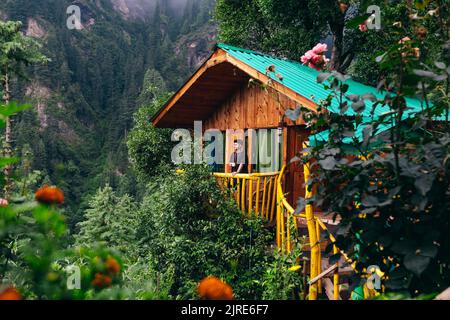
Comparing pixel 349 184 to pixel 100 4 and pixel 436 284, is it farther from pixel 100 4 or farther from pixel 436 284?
pixel 100 4

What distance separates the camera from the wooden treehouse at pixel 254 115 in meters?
8.34

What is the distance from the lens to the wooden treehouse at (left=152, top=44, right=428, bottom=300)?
27.3ft

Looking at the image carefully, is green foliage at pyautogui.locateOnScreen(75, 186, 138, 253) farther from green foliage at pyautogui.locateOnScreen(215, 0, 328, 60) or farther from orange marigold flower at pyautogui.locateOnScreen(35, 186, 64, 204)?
green foliage at pyautogui.locateOnScreen(215, 0, 328, 60)

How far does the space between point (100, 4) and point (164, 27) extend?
1906cm

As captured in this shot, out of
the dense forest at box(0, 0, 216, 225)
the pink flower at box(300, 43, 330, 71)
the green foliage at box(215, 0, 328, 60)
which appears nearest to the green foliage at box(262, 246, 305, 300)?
the pink flower at box(300, 43, 330, 71)

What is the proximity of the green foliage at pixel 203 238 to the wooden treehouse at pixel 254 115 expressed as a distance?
433 mm

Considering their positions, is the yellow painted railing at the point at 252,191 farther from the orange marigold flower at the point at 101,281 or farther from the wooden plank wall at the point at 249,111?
the orange marigold flower at the point at 101,281

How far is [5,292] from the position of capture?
1.33 meters

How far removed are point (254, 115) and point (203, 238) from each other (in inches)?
154

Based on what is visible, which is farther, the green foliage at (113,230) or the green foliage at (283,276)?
the green foliage at (283,276)

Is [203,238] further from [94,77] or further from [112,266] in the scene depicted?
[94,77]

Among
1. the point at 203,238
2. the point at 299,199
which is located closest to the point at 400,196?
the point at 299,199

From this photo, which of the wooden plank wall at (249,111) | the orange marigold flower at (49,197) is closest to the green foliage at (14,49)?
the wooden plank wall at (249,111)

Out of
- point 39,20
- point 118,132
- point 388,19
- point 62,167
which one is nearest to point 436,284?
point 388,19
